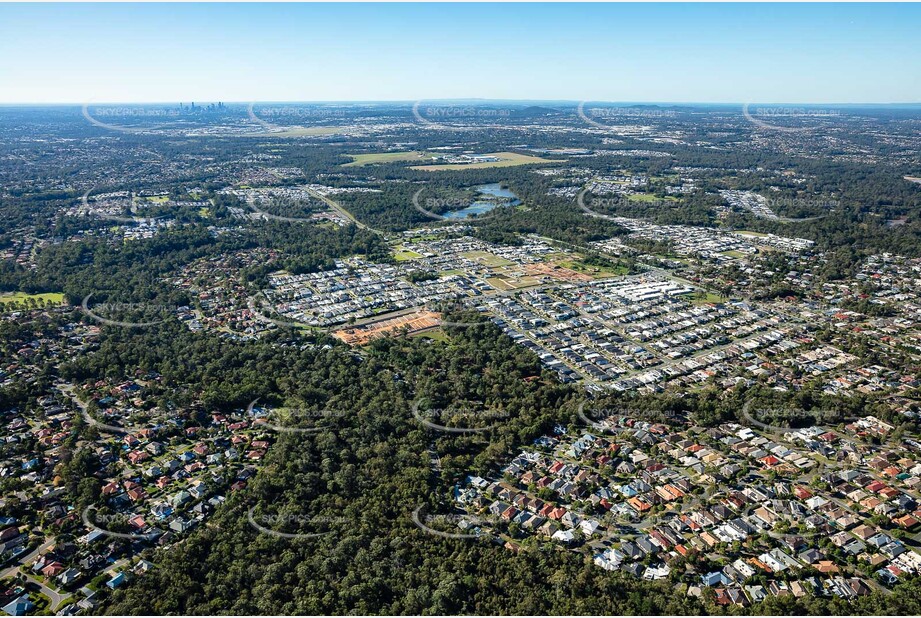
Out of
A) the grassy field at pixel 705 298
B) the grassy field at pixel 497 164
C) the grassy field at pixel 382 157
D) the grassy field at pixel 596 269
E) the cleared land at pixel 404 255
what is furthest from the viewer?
the grassy field at pixel 382 157

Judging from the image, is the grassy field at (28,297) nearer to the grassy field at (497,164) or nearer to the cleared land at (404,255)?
the cleared land at (404,255)

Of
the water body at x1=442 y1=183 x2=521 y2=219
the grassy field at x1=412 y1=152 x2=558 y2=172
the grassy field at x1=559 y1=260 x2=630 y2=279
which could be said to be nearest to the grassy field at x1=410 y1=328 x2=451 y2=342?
the grassy field at x1=559 y1=260 x2=630 y2=279

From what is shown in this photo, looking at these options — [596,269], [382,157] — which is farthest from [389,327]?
[382,157]

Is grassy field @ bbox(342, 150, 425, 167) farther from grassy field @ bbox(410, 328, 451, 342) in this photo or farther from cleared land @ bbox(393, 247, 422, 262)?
grassy field @ bbox(410, 328, 451, 342)

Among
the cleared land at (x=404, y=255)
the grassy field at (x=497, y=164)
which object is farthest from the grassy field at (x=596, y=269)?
the grassy field at (x=497, y=164)

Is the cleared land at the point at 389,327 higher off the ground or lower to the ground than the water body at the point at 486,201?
lower
